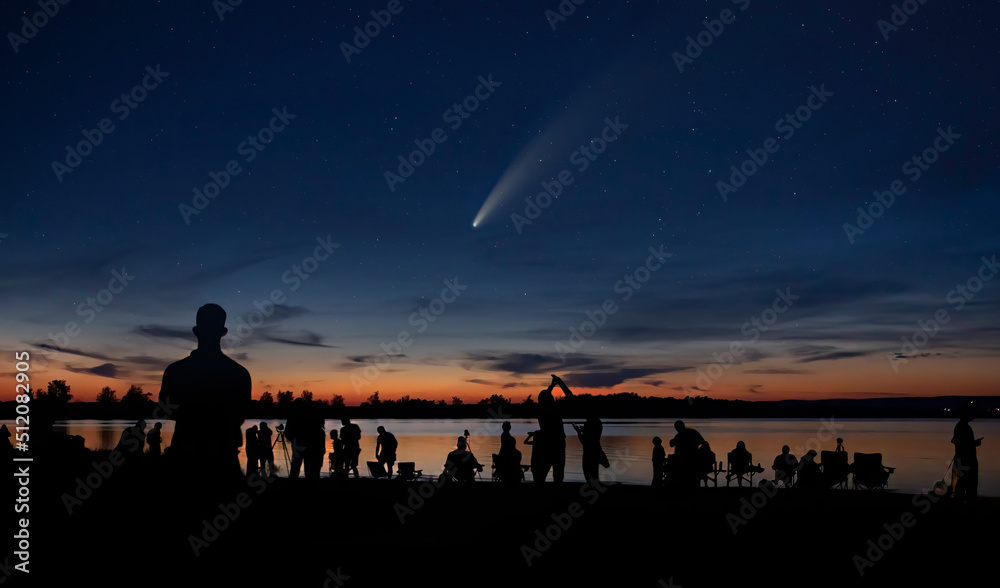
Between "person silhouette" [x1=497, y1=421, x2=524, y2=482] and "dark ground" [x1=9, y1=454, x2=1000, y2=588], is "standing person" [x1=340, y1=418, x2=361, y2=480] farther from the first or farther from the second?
"dark ground" [x1=9, y1=454, x2=1000, y2=588]

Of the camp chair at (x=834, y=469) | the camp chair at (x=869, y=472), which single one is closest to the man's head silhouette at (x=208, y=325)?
the camp chair at (x=834, y=469)

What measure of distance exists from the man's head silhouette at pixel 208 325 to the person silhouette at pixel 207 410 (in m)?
0.18

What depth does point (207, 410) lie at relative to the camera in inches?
171

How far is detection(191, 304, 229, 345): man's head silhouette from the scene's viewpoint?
4688 millimetres

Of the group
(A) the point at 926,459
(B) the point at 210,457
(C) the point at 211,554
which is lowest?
(A) the point at 926,459

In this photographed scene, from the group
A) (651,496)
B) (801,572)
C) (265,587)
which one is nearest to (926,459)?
(651,496)

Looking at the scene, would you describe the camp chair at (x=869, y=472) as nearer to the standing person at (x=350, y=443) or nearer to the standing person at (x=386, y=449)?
the standing person at (x=386, y=449)

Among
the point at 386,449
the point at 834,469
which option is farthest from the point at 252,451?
the point at 834,469

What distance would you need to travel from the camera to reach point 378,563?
28.5ft

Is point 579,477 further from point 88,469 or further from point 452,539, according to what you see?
point 452,539

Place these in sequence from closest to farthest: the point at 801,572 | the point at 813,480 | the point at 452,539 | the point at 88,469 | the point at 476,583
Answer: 1. the point at 476,583
2. the point at 801,572
3. the point at 452,539
4. the point at 88,469
5. the point at 813,480

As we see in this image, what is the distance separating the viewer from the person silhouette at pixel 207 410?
4289mm

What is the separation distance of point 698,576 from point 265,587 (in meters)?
5.16

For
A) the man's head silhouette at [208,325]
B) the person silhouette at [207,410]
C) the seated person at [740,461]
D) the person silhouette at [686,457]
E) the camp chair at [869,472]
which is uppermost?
the man's head silhouette at [208,325]
